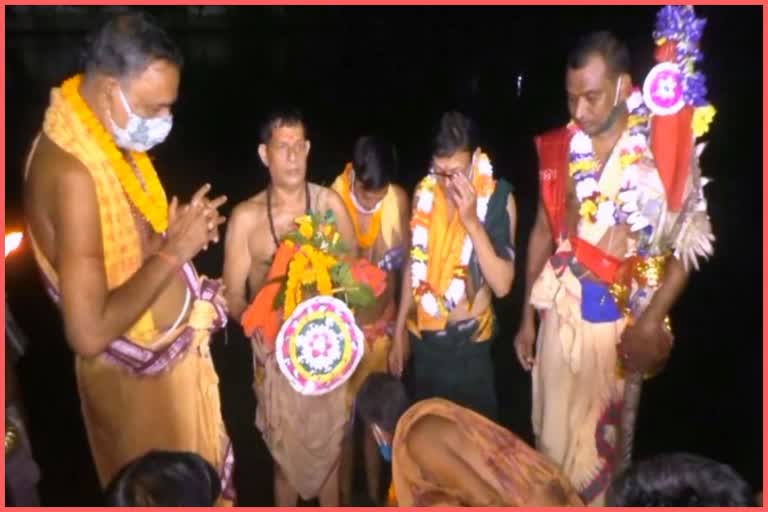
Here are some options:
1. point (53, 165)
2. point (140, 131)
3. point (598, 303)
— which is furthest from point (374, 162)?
point (53, 165)

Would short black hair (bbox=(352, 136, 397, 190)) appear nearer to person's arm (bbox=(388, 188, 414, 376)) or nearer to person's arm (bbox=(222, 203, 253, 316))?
person's arm (bbox=(388, 188, 414, 376))

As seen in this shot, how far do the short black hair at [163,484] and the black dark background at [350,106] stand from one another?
0.52m

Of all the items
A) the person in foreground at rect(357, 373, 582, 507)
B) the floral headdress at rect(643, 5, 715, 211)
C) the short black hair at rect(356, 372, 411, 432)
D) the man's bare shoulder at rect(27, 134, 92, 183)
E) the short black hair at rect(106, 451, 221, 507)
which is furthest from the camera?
the short black hair at rect(356, 372, 411, 432)

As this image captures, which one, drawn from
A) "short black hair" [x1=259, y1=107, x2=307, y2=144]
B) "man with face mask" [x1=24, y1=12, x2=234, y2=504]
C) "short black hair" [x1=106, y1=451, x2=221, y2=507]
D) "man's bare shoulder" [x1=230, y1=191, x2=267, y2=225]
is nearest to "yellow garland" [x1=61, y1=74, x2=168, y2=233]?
"man with face mask" [x1=24, y1=12, x2=234, y2=504]

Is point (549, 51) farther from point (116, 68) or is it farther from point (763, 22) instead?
point (116, 68)

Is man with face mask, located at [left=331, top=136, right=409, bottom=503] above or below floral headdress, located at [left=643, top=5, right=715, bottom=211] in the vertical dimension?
below

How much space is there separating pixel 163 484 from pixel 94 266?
1.98 ft

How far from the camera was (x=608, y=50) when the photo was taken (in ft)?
9.09

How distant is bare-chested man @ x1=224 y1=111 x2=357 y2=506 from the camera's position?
276 centimetres

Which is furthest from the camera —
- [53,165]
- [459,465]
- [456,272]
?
[456,272]

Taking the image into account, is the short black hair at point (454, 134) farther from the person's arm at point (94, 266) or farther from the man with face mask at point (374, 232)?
the person's arm at point (94, 266)

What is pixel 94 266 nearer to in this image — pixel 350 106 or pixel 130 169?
pixel 130 169

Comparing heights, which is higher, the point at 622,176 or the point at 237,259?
the point at 622,176

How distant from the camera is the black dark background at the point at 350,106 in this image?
2617 mm
